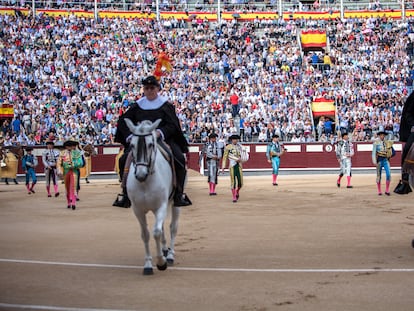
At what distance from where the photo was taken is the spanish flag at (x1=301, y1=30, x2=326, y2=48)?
41.2 meters

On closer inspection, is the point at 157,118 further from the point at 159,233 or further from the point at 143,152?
the point at 159,233

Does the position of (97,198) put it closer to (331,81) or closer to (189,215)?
(189,215)

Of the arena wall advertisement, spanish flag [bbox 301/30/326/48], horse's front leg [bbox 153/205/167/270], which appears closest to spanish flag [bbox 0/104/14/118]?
the arena wall advertisement

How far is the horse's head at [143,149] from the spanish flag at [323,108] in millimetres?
28518

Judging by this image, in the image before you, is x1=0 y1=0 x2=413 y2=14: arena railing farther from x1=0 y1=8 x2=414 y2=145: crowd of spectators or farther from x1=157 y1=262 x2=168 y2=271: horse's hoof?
x1=157 y1=262 x2=168 y2=271: horse's hoof

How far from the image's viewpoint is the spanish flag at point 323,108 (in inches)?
1413

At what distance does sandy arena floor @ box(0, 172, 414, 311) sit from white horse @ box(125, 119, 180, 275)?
456 mm

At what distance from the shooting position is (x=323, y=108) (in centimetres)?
3597

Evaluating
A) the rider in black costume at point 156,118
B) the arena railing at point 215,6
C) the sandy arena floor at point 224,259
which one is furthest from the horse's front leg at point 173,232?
the arena railing at point 215,6

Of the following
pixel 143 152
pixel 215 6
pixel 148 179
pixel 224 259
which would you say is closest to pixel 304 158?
pixel 215 6

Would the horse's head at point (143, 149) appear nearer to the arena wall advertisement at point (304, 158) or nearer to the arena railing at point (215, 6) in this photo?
the arena wall advertisement at point (304, 158)

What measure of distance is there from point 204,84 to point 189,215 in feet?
73.2

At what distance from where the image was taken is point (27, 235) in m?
12.4

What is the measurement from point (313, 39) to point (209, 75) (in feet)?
22.0
